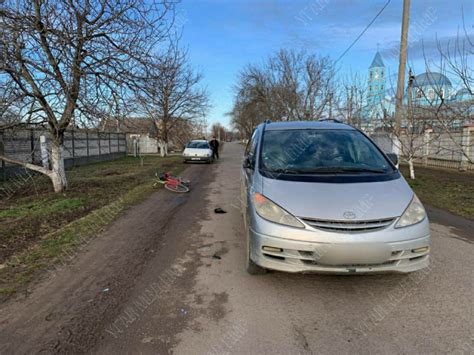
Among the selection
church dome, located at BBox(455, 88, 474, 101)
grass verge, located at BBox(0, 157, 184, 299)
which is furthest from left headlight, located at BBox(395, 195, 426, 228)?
church dome, located at BBox(455, 88, 474, 101)

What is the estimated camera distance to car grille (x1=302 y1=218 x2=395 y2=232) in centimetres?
294

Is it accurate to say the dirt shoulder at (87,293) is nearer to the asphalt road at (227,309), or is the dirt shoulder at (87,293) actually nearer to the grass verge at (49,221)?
the asphalt road at (227,309)

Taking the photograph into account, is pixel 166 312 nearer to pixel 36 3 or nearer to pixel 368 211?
pixel 368 211

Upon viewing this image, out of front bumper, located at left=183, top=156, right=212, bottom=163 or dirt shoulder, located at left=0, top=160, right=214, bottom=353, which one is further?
front bumper, located at left=183, top=156, right=212, bottom=163

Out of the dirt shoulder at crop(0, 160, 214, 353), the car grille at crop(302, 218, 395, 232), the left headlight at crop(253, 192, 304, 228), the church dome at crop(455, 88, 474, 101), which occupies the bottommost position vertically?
the dirt shoulder at crop(0, 160, 214, 353)

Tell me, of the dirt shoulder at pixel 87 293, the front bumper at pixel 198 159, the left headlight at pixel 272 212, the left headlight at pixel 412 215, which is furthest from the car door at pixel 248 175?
the front bumper at pixel 198 159

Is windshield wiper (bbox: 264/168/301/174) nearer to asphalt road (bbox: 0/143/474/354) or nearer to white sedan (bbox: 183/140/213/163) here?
asphalt road (bbox: 0/143/474/354)

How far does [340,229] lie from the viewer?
2938 millimetres

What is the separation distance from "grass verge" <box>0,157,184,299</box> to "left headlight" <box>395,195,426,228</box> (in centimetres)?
410

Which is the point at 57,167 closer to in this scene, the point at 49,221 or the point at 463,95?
the point at 49,221

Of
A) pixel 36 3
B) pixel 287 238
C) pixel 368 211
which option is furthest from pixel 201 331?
pixel 36 3

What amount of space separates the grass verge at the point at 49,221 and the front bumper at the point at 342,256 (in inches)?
114

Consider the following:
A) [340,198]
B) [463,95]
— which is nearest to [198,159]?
[463,95]

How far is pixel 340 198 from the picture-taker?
124 inches
